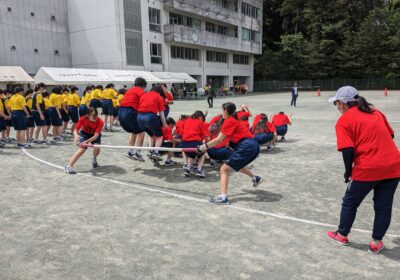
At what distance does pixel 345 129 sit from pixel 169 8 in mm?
40998

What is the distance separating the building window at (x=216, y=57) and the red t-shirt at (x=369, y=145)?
161 ft

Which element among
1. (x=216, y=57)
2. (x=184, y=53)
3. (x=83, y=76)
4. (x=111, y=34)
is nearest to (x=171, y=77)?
(x=111, y=34)

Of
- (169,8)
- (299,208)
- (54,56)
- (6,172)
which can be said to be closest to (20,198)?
(6,172)

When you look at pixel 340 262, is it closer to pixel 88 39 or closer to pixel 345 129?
pixel 345 129

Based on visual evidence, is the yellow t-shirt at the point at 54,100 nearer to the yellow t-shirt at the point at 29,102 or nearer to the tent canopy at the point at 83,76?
the yellow t-shirt at the point at 29,102

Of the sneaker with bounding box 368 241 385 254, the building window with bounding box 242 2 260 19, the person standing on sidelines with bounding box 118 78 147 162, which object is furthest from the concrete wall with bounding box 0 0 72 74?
the sneaker with bounding box 368 241 385 254

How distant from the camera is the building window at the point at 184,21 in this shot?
142ft

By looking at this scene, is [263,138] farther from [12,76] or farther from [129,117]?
[12,76]

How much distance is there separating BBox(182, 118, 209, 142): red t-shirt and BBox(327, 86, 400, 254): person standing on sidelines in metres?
3.81

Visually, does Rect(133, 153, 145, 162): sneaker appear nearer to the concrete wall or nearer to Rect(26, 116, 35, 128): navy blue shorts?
Rect(26, 116, 35, 128): navy blue shorts

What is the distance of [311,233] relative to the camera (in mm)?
4289

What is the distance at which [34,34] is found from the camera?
3353 centimetres

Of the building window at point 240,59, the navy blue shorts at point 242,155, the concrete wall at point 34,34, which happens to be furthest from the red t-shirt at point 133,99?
the building window at point 240,59

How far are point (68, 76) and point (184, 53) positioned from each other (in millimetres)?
22251
